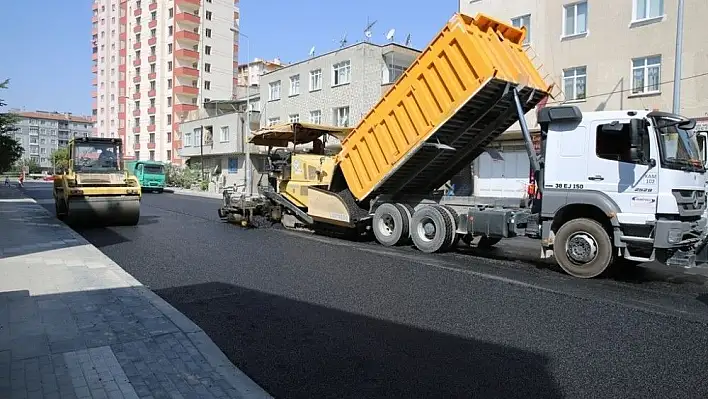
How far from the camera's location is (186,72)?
6575cm

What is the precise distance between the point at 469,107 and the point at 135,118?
7077 cm

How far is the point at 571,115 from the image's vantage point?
875cm

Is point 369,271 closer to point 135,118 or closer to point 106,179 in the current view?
point 106,179

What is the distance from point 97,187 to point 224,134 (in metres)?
33.4

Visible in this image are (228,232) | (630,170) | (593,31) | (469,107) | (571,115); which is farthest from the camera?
(593,31)

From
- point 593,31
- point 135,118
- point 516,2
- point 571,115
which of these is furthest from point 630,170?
point 135,118

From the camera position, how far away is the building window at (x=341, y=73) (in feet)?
113

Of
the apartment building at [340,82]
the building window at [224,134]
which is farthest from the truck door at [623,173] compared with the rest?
the building window at [224,134]


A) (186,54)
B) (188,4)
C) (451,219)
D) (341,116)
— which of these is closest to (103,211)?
(451,219)

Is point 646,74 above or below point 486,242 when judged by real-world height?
above

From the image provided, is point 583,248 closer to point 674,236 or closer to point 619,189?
point 619,189

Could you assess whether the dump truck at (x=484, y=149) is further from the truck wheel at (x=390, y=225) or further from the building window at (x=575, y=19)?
the building window at (x=575, y=19)

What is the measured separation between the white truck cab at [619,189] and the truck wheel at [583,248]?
0.01m

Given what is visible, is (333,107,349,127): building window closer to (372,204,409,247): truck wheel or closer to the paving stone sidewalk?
(372,204,409,247): truck wheel
